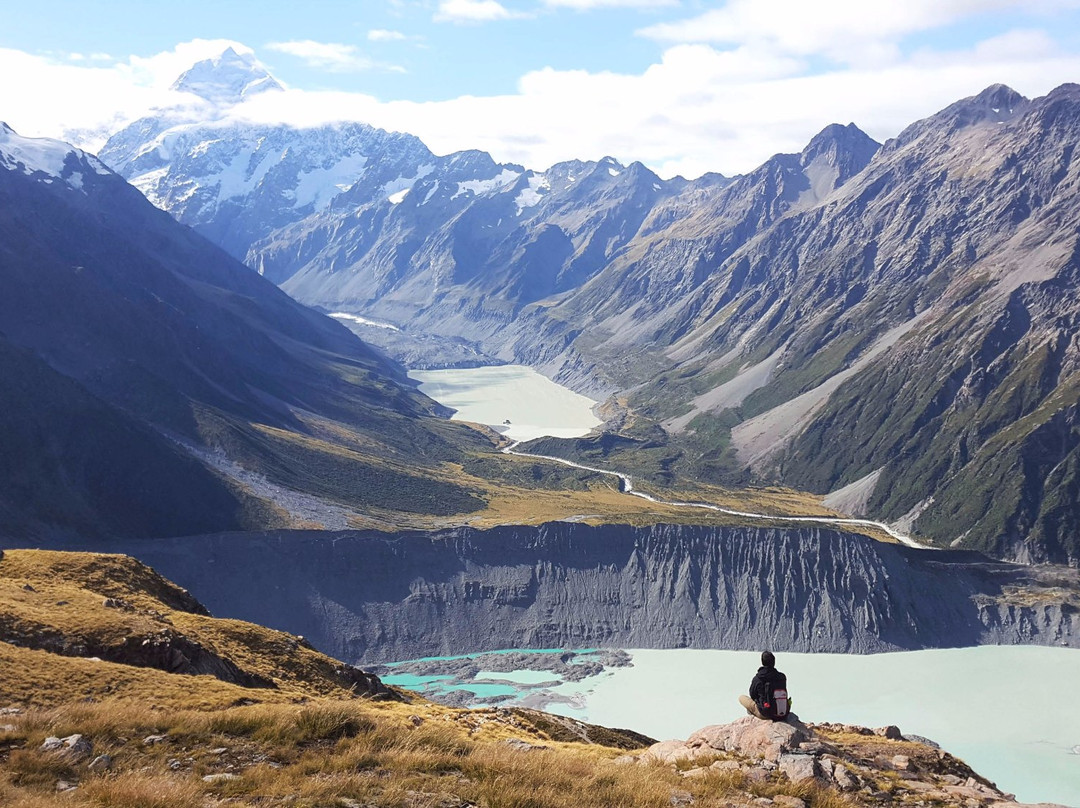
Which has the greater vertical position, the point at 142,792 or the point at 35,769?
the point at 142,792

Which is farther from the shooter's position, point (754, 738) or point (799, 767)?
point (754, 738)

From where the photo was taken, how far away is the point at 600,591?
416 feet

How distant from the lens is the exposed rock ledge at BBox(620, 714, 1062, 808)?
23.2m

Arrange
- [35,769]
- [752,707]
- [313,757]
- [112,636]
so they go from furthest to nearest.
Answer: [112,636] < [752,707] < [313,757] < [35,769]

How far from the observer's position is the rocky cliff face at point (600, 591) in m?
116

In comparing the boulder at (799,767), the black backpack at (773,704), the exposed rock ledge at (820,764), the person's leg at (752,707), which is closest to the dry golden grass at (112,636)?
the exposed rock ledge at (820,764)

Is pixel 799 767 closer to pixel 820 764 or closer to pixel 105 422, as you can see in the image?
pixel 820 764

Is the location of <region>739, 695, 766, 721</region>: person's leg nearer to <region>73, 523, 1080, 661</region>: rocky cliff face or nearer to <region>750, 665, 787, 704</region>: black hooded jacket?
<region>750, 665, 787, 704</region>: black hooded jacket

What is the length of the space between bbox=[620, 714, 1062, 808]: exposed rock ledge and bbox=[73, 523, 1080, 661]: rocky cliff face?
92.0 m

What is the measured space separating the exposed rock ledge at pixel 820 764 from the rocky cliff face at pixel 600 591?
302 feet

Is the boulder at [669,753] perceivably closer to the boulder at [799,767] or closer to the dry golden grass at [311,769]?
the dry golden grass at [311,769]

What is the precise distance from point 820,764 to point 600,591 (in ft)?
341

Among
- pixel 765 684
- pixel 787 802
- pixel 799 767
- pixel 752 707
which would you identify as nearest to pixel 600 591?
pixel 752 707

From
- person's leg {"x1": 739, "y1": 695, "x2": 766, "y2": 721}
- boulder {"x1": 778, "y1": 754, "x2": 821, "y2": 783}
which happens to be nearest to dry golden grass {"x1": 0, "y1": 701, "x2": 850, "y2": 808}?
boulder {"x1": 778, "y1": 754, "x2": 821, "y2": 783}
